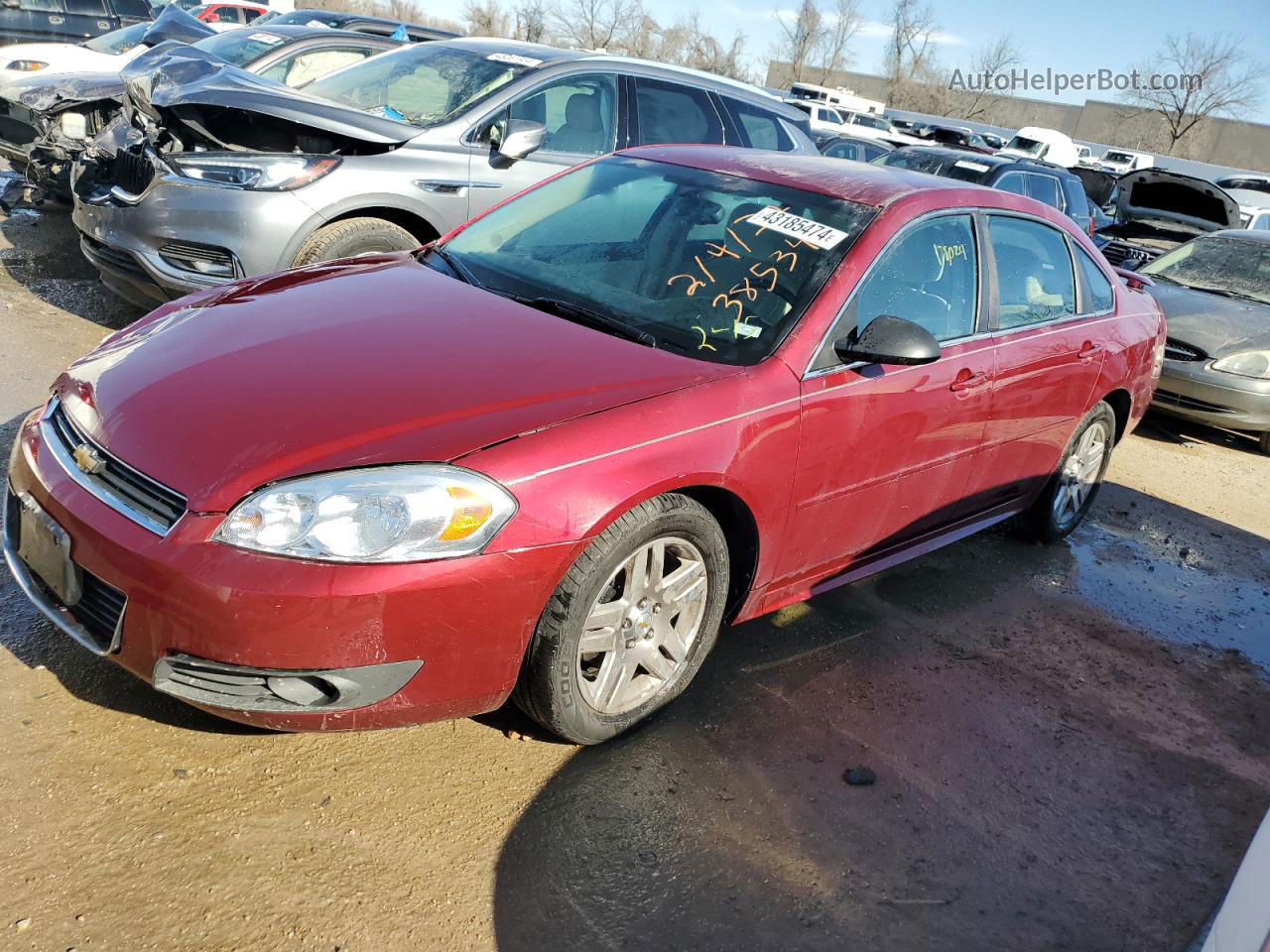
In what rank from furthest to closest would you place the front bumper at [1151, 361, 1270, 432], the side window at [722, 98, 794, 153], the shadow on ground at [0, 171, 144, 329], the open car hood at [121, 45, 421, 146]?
the front bumper at [1151, 361, 1270, 432], the side window at [722, 98, 794, 153], the shadow on ground at [0, 171, 144, 329], the open car hood at [121, 45, 421, 146]

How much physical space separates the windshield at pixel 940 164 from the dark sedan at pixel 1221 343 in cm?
299

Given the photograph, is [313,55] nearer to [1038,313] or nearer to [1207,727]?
[1038,313]

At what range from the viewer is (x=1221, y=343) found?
7250mm

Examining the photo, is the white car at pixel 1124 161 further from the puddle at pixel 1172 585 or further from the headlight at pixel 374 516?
the headlight at pixel 374 516

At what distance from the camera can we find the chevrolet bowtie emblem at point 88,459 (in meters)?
2.45

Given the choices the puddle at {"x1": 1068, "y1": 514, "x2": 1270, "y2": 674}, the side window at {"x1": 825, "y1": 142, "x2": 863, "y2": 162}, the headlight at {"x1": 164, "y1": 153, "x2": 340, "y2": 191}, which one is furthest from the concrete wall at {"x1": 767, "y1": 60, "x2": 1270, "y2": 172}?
the headlight at {"x1": 164, "y1": 153, "x2": 340, "y2": 191}

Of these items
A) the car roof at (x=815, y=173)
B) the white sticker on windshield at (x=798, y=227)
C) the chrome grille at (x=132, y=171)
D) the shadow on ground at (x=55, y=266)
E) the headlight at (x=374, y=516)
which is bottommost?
the shadow on ground at (x=55, y=266)

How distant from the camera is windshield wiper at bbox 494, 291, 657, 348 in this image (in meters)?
3.02

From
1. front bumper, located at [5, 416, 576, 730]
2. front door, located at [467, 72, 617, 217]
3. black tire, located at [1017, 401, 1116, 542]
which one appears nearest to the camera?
front bumper, located at [5, 416, 576, 730]

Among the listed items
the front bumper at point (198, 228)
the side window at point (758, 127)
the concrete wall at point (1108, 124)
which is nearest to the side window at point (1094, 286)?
the side window at point (758, 127)

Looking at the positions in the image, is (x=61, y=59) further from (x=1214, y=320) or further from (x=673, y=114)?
(x=1214, y=320)

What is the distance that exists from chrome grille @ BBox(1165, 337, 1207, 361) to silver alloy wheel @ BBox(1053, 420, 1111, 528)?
8.86 ft

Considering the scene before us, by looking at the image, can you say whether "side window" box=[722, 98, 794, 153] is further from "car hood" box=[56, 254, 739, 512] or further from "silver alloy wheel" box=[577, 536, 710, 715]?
"silver alloy wheel" box=[577, 536, 710, 715]

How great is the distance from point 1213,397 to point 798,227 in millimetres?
5123
